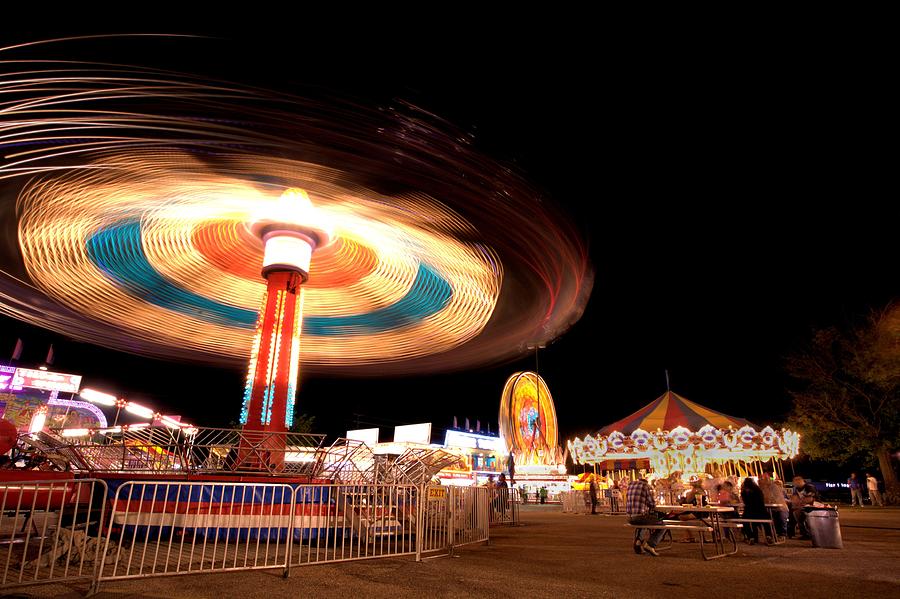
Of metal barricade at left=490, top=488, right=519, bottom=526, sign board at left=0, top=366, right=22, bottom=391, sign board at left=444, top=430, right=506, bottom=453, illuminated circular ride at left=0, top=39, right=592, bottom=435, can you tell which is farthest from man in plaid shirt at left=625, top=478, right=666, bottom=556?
sign board at left=0, top=366, right=22, bottom=391

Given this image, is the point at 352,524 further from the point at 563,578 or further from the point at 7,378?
the point at 7,378

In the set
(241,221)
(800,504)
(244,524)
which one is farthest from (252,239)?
(800,504)

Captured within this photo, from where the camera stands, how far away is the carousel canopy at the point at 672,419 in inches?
909

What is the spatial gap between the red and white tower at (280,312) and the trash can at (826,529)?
1124 centimetres

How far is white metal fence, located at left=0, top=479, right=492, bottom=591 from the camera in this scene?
22.9 feet

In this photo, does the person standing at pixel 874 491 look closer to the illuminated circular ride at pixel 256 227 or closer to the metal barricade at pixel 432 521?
the illuminated circular ride at pixel 256 227

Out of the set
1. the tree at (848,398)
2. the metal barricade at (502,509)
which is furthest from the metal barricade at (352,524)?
the tree at (848,398)

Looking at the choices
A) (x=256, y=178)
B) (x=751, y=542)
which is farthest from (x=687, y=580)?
(x=256, y=178)

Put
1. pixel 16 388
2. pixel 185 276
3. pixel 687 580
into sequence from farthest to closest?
pixel 16 388
pixel 185 276
pixel 687 580

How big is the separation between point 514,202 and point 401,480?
6.98m

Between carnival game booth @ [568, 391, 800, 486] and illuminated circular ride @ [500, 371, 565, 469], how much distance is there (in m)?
22.2

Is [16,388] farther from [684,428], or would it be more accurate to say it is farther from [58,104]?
[684,428]

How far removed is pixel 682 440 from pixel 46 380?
171 ft

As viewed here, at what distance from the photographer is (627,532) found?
13.6 metres
